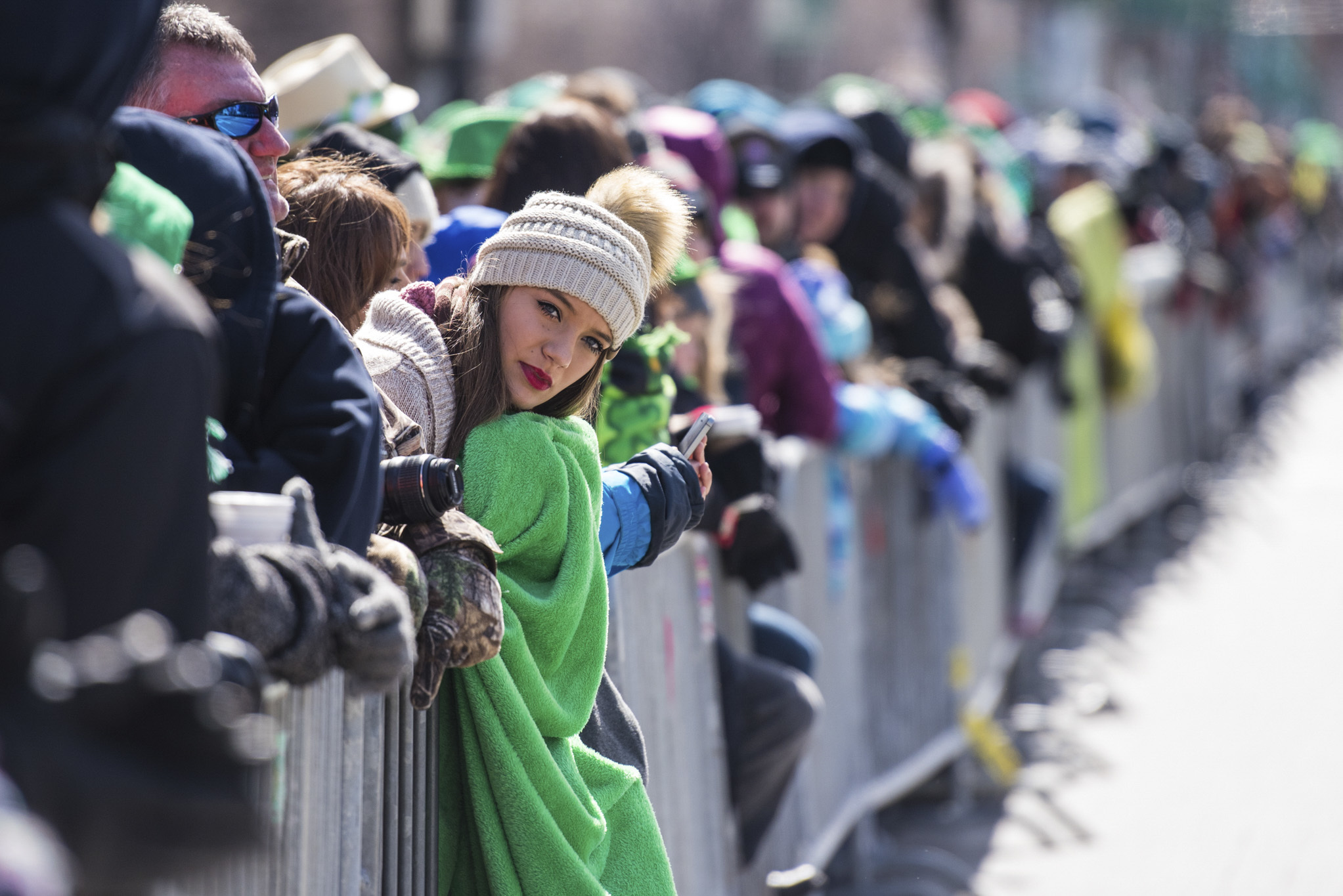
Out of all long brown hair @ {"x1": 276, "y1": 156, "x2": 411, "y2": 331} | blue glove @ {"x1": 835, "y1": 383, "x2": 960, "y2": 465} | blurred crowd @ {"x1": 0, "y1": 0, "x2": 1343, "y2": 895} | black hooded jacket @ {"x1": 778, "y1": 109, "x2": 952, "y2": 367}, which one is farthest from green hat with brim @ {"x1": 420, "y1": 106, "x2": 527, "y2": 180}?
black hooded jacket @ {"x1": 778, "y1": 109, "x2": 952, "y2": 367}

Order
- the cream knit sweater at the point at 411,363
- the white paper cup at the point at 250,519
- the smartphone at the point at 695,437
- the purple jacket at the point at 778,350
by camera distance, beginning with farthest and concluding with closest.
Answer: the purple jacket at the point at 778,350
the smartphone at the point at 695,437
the cream knit sweater at the point at 411,363
the white paper cup at the point at 250,519

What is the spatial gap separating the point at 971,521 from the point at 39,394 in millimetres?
4995

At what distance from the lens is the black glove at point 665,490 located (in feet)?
10.8

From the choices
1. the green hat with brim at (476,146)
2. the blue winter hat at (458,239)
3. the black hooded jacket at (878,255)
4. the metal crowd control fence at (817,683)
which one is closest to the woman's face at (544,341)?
the metal crowd control fence at (817,683)

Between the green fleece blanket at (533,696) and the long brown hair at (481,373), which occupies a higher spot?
the long brown hair at (481,373)

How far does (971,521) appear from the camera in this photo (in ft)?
20.8

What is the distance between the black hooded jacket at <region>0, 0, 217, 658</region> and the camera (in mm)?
1620

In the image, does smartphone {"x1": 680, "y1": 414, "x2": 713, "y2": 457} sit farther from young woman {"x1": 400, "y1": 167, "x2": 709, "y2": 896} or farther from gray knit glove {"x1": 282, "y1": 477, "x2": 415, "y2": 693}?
gray knit glove {"x1": 282, "y1": 477, "x2": 415, "y2": 693}

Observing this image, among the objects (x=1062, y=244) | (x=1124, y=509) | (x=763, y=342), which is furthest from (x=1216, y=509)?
(x=763, y=342)

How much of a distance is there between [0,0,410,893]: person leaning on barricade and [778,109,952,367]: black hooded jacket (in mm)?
4983

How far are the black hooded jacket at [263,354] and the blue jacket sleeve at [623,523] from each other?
794 millimetres

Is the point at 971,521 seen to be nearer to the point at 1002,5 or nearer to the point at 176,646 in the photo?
the point at 176,646

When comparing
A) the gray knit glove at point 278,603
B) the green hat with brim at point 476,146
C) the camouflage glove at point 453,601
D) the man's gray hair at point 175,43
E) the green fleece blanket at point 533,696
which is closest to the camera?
the gray knit glove at point 278,603

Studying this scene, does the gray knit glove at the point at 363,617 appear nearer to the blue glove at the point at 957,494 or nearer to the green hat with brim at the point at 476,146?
the green hat with brim at the point at 476,146
